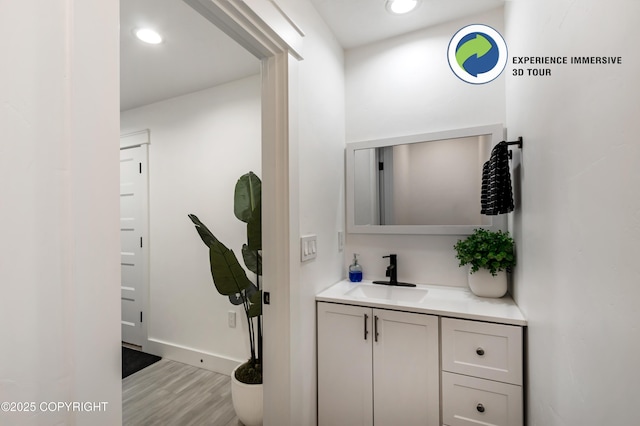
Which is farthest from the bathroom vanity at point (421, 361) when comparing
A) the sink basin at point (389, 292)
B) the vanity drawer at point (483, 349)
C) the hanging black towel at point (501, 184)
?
the hanging black towel at point (501, 184)

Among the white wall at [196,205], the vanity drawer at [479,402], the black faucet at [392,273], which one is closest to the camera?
the vanity drawer at [479,402]

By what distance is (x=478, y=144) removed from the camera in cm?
170

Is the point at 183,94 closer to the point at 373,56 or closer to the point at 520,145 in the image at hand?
the point at 373,56

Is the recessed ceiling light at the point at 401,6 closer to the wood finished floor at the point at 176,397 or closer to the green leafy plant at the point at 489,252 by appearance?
the green leafy plant at the point at 489,252

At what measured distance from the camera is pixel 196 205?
2.52 m

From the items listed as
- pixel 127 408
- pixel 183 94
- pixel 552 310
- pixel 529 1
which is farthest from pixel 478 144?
pixel 127 408

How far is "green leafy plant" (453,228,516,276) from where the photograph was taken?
58.1 inches

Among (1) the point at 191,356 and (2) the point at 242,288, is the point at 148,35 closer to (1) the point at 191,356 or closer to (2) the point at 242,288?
(2) the point at 242,288

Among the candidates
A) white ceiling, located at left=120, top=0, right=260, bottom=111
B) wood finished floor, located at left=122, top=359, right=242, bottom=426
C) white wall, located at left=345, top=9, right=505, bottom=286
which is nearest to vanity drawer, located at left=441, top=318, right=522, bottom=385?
white wall, located at left=345, top=9, right=505, bottom=286

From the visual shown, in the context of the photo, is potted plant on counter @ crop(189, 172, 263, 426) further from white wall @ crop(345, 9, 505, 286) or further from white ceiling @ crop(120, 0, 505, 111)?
white ceiling @ crop(120, 0, 505, 111)

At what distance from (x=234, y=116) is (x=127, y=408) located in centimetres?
230

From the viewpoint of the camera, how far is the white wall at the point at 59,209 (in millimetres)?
473

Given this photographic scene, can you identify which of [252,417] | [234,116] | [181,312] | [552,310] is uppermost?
[234,116]

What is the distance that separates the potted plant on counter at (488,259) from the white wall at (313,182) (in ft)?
2.59
